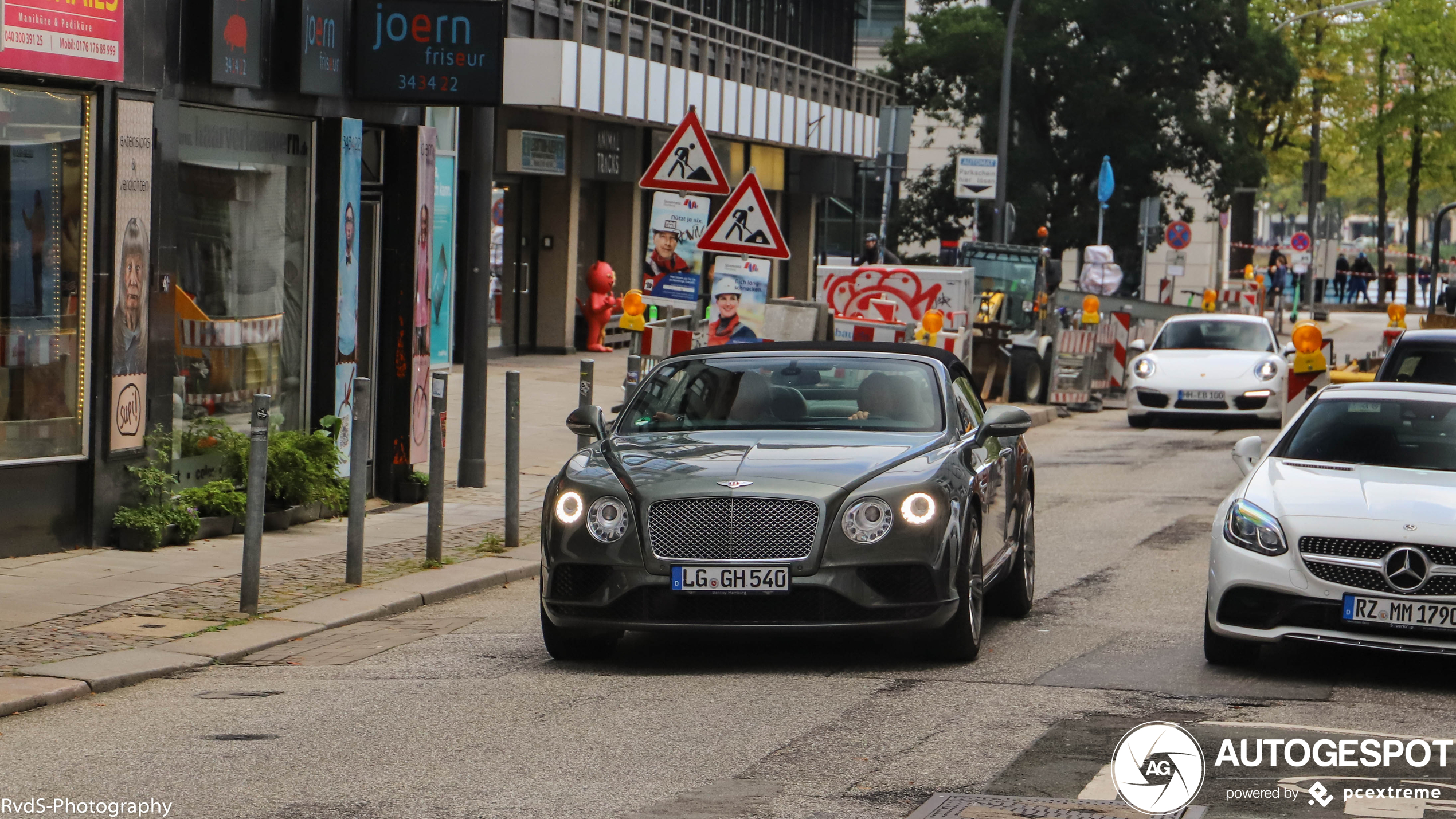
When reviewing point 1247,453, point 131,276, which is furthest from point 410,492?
point 1247,453

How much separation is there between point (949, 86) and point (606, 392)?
26.2 m

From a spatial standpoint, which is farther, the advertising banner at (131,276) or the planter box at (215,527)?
the planter box at (215,527)

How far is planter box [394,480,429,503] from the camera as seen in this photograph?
50.9 feet

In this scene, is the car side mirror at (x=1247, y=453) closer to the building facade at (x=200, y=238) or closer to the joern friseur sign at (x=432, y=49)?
the joern friseur sign at (x=432, y=49)

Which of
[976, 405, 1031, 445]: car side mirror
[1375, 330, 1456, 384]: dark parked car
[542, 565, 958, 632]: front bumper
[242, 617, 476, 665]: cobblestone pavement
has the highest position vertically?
[1375, 330, 1456, 384]: dark parked car

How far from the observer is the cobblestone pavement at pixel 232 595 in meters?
9.12

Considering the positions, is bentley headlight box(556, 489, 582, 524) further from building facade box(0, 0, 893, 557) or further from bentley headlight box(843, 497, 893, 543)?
building facade box(0, 0, 893, 557)

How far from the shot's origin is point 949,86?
5019cm

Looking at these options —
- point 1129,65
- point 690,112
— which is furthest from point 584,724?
point 1129,65

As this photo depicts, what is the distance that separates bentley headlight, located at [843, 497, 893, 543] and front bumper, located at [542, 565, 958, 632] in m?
0.13

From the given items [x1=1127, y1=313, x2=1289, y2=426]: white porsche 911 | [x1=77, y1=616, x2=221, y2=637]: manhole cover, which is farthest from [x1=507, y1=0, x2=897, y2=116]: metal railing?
[x1=77, y1=616, x2=221, y2=637]: manhole cover

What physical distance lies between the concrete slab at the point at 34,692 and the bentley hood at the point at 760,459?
2.42 meters

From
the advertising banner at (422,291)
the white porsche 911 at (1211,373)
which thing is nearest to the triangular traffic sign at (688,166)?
the advertising banner at (422,291)

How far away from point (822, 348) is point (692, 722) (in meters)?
3.03
